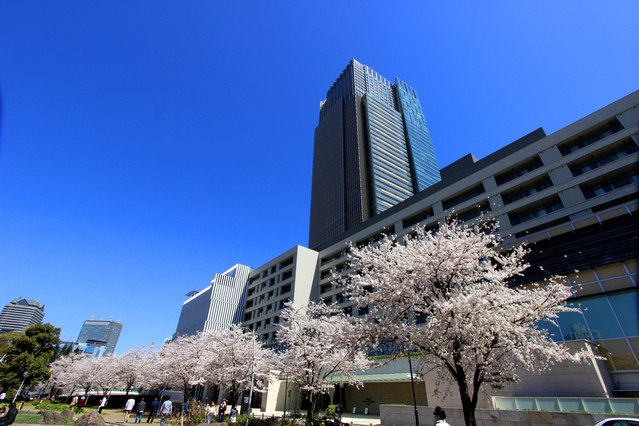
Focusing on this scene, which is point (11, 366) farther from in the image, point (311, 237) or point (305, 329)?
point (311, 237)

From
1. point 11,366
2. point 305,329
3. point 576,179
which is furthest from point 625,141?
point 11,366

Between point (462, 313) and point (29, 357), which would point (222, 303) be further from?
point (462, 313)

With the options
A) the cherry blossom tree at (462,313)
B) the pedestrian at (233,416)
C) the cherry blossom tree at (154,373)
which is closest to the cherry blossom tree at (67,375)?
the cherry blossom tree at (154,373)

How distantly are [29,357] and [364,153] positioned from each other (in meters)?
97.1

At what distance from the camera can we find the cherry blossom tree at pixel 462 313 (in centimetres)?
1141

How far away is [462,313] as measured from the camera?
1152 cm

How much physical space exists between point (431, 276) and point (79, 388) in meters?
77.0

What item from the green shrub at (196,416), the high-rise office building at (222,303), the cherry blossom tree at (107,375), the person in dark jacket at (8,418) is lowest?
the green shrub at (196,416)

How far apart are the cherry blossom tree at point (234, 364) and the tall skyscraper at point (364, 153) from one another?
6152 centimetres

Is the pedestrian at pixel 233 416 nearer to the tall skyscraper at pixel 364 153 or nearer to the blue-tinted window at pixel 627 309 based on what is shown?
the blue-tinted window at pixel 627 309

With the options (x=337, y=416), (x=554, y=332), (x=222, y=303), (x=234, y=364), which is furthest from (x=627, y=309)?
(x=222, y=303)

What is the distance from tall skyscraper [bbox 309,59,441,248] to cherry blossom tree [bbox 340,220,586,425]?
7727cm

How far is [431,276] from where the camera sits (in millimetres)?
13375

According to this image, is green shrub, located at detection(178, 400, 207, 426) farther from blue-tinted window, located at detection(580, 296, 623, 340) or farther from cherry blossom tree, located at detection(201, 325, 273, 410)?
blue-tinted window, located at detection(580, 296, 623, 340)
